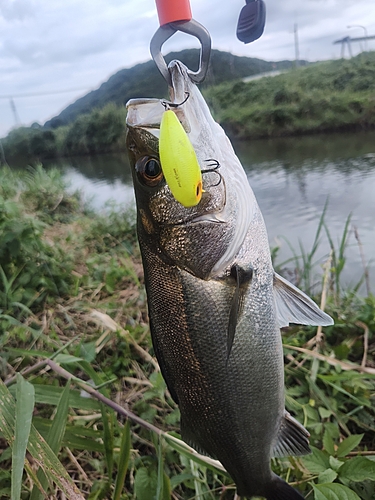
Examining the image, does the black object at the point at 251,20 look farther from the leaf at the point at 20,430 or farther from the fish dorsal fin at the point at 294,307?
the leaf at the point at 20,430

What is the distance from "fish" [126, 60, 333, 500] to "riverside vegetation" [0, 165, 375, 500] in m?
0.36

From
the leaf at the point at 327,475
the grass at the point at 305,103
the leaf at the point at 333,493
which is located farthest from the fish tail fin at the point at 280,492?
the grass at the point at 305,103

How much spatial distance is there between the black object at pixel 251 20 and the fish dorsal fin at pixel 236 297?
0.60 meters

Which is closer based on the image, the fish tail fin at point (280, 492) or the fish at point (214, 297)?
the fish at point (214, 297)

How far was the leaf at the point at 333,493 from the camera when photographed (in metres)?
1.12

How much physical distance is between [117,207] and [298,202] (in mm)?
4104

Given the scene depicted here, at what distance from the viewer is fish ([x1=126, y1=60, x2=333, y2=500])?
3.40 feet

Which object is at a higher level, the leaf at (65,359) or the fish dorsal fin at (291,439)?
the leaf at (65,359)

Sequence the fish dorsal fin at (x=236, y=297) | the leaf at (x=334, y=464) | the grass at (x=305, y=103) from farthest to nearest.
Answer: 1. the grass at (x=305, y=103)
2. the leaf at (x=334, y=464)
3. the fish dorsal fin at (x=236, y=297)

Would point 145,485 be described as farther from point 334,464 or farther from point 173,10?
point 173,10

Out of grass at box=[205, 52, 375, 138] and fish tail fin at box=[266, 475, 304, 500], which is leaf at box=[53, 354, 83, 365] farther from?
grass at box=[205, 52, 375, 138]

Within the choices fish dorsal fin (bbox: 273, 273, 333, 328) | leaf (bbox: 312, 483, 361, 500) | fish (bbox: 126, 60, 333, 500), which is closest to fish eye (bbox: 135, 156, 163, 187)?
fish (bbox: 126, 60, 333, 500)

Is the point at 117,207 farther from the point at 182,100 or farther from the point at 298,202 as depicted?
the point at 182,100

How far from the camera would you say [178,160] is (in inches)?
29.5
